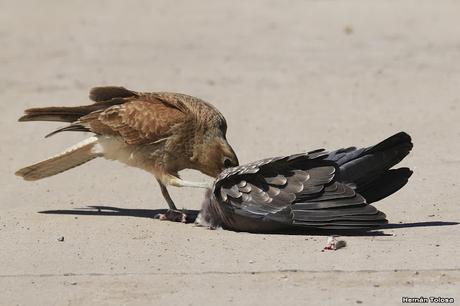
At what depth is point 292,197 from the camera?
8422mm

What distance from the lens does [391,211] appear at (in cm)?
927

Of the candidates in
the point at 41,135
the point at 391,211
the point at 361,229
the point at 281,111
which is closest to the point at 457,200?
the point at 391,211

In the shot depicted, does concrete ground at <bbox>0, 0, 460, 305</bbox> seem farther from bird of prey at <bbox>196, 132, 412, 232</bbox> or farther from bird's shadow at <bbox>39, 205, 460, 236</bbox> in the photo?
bird of prey at <bbox>196, 132, 412, 232</bbox>

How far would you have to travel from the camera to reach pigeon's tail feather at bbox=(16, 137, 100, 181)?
10.1 meters

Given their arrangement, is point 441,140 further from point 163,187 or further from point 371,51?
point 371,51

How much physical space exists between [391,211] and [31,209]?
297cm

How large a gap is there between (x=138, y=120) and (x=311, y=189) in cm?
192

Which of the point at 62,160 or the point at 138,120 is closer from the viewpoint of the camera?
the point at 138,120

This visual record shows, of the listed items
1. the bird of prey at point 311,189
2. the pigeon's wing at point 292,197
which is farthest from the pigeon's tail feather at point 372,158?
the pigeon's wing at point 292,197

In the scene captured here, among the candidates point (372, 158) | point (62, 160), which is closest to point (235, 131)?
point (62, 160)

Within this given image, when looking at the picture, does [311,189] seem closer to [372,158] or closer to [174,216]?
[372,158]

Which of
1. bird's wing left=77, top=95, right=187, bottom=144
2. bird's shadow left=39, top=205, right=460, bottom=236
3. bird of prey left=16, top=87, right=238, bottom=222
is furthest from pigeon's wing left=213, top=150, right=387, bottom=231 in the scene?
bird's wing left=77, top=95, right=187, bottom=144

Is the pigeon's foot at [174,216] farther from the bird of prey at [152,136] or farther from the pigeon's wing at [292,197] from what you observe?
the pigeon's wing at [292,197]

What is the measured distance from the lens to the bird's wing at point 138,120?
31.3ft
